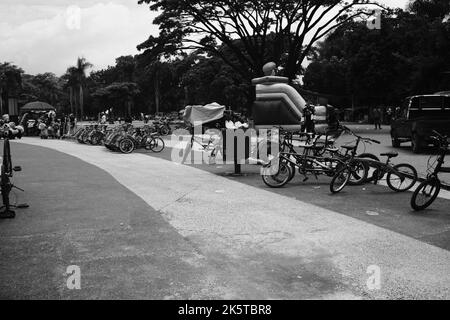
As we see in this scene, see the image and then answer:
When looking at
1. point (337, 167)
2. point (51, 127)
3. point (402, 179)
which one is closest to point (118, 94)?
point (51, 127)

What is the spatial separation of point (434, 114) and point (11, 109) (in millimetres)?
30148

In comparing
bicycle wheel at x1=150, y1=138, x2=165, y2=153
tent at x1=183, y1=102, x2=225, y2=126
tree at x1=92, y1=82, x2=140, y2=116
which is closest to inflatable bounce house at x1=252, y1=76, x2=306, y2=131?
bicycle wheel at x1=150, y1=138, x2=165, y2=153

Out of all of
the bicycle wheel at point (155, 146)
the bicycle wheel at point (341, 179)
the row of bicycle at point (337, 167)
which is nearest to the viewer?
the bicycle wheel at point (341, 179)

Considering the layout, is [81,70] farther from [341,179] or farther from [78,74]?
[341,179]

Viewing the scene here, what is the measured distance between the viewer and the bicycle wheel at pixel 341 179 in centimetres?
Answer: 885

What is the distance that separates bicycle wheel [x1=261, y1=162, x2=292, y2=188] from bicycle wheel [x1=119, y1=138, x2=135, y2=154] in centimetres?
904

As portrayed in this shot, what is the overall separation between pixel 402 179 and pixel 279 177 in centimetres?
257

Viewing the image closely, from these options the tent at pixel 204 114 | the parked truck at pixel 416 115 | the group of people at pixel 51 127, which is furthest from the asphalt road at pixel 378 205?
the group of people at pixel 51 127

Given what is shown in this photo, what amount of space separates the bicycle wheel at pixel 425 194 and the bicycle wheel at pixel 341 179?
180cm

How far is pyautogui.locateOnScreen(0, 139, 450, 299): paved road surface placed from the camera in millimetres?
4137

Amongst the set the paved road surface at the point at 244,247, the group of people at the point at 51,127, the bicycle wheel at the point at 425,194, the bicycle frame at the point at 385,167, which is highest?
the group of people at the point at 51,127

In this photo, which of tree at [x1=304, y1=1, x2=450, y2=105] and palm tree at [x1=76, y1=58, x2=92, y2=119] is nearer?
tree at [x1=304, y1=1, x2=450, y2=105]

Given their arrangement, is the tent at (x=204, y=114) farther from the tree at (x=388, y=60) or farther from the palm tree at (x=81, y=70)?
the palm tree at (x=81, y=70)

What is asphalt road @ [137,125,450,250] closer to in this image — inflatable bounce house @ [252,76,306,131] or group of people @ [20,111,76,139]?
inflatable bounce house @ [252,76,306,131]
